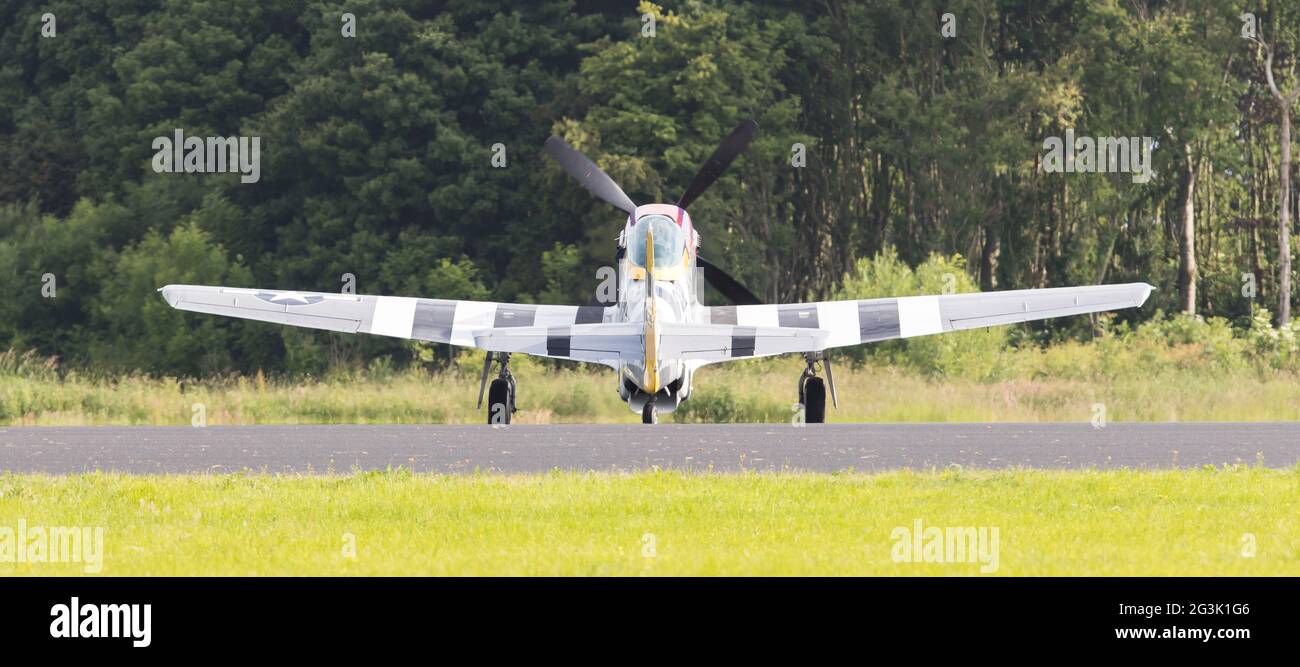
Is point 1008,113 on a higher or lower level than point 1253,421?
higher

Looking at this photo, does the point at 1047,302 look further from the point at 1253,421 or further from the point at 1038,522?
the point at 1038,522

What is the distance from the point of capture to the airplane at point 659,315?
76.1 feet

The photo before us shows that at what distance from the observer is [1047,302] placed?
2716 cm

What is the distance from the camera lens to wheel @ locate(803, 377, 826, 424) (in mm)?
27094

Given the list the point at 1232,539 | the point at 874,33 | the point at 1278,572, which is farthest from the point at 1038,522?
the point at 874,33

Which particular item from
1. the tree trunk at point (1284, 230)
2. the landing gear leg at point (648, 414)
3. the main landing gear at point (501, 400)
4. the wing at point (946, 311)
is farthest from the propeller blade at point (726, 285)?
the tree trunk at point (1284, 230)

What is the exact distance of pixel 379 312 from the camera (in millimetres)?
27750

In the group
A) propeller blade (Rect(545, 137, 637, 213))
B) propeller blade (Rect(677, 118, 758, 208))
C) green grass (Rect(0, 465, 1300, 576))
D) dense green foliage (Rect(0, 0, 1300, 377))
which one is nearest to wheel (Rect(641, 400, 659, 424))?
propeller blade (Rect(545, 137, 637, 213))

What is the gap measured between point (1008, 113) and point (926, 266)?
1143cm

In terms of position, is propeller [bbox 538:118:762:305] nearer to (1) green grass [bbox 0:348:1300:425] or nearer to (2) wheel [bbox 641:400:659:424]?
(2) wheel [bbox 641:400:659:424]

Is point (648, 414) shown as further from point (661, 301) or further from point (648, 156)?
point (648, 156)

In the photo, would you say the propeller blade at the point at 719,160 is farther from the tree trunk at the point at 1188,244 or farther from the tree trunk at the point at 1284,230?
the tree trunk at the point at 1188,244

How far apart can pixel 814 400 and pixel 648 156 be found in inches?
951
